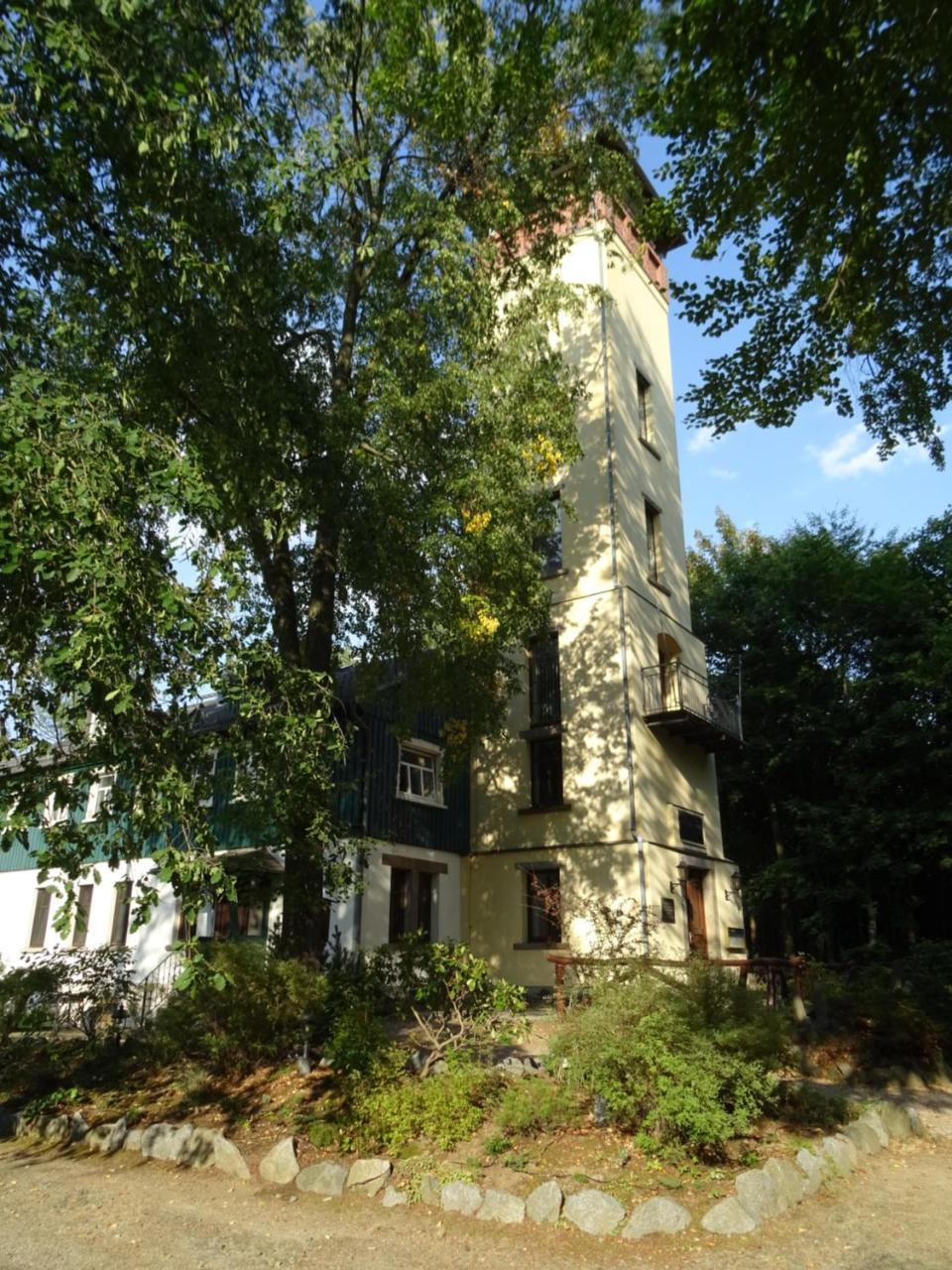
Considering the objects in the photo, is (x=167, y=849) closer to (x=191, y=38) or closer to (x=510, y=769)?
(x=191, y=38)

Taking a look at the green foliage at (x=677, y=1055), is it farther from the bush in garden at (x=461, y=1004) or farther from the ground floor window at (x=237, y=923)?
the ground floor window at (x=237, y=923)

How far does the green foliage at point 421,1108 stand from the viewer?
7117mm

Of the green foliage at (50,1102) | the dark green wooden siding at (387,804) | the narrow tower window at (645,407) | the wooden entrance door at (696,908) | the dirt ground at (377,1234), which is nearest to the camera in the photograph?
the dirt ground at (377,1234)

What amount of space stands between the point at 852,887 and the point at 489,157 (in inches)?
→ 771

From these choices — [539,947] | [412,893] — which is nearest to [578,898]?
[539,947]

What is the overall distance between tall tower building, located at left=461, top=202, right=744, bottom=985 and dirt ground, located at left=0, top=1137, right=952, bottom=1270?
10.2 metres

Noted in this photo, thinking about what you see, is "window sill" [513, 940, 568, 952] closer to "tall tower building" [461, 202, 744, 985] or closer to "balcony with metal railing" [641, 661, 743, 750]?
"tall tower building" [461, 202, 744, 985]

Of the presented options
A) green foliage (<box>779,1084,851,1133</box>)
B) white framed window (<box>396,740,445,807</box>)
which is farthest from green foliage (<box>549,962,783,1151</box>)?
white framed window (<box>396,740,445,807</box>)

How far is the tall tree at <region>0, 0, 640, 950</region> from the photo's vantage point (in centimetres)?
651

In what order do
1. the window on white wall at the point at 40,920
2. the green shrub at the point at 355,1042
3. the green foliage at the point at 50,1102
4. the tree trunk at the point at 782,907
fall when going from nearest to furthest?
the green shrub at the point at 355,1042 → the green foliage at the point at 50,1102 → the window on white wall at the point at 40,920 → the tree trunk at the point at 782,907

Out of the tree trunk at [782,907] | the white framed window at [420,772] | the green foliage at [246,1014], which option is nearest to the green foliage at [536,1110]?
the green foliage at [246,1014]

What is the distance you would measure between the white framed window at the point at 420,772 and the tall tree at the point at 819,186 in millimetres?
10673

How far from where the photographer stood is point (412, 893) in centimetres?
1825

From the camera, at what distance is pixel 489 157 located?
13.5m
